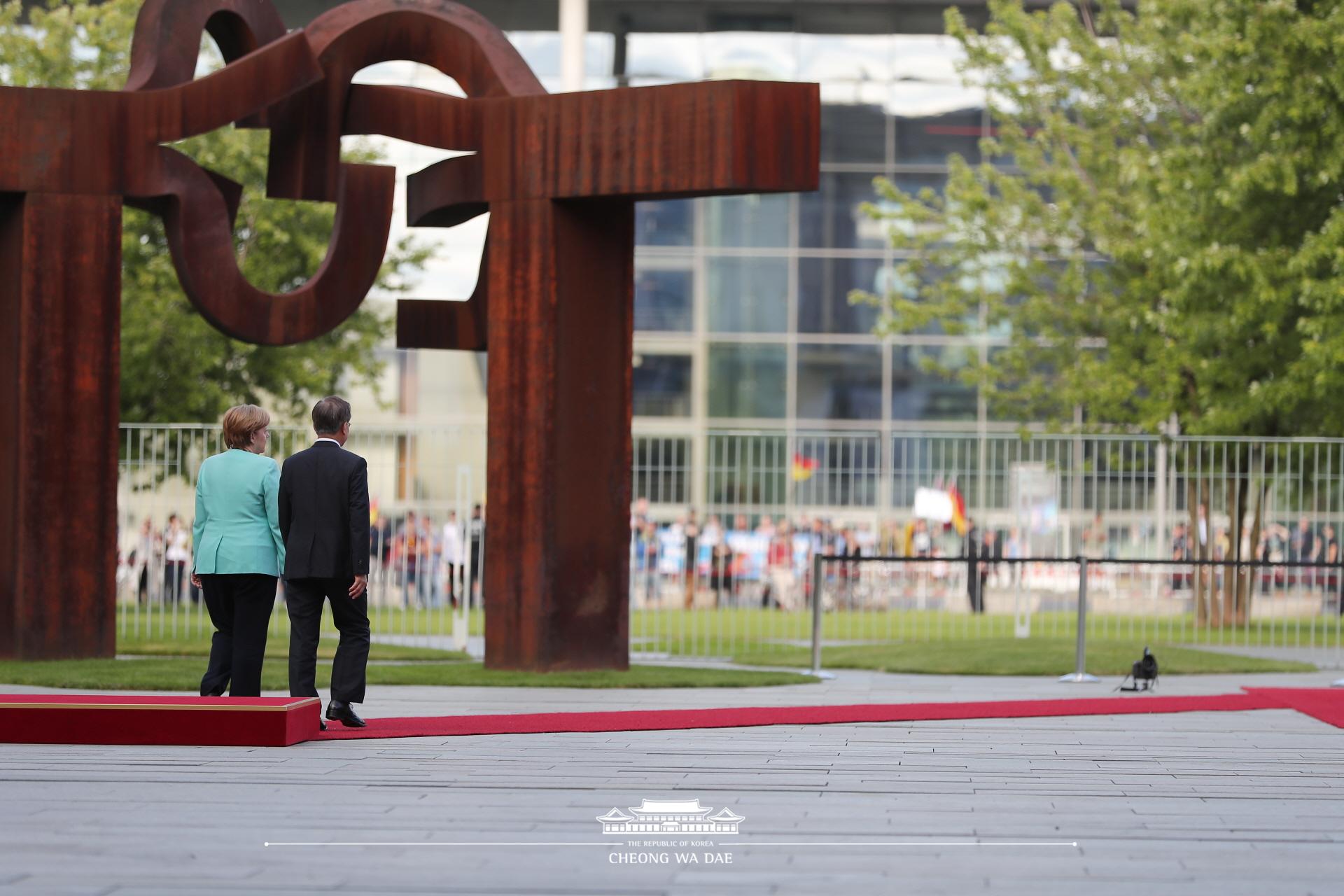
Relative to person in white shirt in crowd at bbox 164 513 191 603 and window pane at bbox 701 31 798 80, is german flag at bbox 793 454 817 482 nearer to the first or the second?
person in white shirt in crowd at bbox 164 513 191 603

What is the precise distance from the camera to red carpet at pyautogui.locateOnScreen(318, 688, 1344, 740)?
9312mm

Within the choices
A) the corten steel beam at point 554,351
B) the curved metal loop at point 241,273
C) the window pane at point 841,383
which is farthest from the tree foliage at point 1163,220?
the curved metal loop at point 241,273

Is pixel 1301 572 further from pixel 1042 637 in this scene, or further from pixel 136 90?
pixel 136 90

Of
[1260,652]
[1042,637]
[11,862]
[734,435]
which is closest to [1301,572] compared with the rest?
[1260,652]

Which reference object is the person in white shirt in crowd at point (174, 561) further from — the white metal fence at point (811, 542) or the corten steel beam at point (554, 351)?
the corten steel beam at point (554, 351)

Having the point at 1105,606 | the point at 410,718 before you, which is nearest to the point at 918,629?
the point at 1105,606

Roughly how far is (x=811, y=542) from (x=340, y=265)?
10017 millimetres

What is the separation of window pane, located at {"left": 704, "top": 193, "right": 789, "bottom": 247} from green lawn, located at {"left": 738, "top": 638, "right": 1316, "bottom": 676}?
17.9m

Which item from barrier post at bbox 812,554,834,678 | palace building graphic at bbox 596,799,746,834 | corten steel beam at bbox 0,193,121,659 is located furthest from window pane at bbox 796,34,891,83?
palace building graphic at bbox 596,799,746,834

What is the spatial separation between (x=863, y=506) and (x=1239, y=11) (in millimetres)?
7145

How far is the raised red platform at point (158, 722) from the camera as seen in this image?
325 inches

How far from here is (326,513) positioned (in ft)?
28.5

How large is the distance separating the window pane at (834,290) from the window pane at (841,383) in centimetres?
41

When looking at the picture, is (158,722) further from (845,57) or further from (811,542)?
(845,57)
